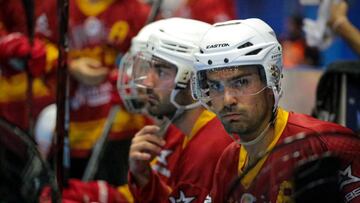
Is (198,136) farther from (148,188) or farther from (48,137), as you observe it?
(48,137)

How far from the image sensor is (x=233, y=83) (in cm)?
194

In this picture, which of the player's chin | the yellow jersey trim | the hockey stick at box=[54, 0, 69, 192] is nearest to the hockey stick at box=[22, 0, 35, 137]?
the hockey stick at box=[54, 0, 69, 192]

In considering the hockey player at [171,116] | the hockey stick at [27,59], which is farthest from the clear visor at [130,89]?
the hockey stick at [27,59]

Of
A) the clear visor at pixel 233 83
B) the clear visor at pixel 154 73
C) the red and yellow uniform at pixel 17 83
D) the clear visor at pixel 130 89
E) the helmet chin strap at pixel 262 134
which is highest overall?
the clear visor at pixel 233 83

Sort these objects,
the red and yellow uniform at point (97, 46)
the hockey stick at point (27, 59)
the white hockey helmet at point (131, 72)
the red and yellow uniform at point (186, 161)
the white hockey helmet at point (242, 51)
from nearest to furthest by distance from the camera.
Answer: the white hockey helmet at point (242, 51) → the red and yellow uniform at point (186, 161) → the white hockey helmet at point (131, 72) → the hockey stick at point (27, 59) → the red and yellow uniform at point (97, 46)

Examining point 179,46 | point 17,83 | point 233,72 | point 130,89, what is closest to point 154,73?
point 179,46

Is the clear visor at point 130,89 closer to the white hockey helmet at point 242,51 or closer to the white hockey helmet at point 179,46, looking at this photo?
the white hockey helmet at point 179,46

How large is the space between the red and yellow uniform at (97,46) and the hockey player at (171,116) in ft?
2.83

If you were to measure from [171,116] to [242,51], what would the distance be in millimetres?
524

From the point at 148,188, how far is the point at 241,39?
57 centimetres

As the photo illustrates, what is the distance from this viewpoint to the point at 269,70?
1.92m

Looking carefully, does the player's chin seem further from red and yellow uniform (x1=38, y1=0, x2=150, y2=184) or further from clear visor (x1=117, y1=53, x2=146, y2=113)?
red and yellow uniform (x1=38, y1=0, x2=150, y2=184)

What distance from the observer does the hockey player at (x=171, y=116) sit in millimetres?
2318

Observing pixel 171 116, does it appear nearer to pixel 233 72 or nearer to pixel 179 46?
pixel 179 46
